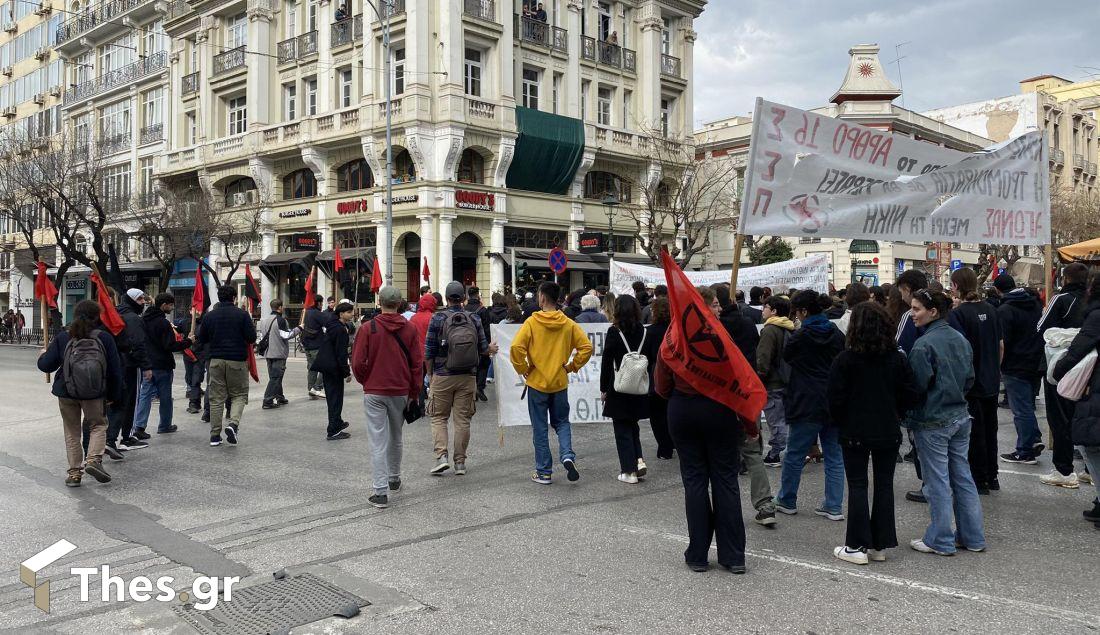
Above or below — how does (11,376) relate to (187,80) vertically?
below

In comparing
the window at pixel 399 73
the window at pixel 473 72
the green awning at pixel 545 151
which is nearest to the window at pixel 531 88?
the green awning at pixel 545 151

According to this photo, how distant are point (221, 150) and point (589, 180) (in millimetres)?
16566

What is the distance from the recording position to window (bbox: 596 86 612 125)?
35.8 m

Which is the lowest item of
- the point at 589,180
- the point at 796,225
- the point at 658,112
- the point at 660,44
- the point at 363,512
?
the point at 363,512

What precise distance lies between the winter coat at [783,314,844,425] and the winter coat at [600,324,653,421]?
1.47m

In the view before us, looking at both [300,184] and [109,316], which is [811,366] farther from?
[300,184]

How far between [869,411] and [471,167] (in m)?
27.8

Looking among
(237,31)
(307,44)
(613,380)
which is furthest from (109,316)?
(237,31)

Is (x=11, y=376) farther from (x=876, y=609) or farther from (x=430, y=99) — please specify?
(x=876, y=609)

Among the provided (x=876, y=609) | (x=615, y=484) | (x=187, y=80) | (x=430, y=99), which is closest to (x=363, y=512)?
(x=615, y=484)

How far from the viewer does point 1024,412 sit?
26.9 ft

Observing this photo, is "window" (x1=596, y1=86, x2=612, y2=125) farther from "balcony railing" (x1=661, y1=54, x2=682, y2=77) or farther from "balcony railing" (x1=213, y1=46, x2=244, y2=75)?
"balcony railing" (x1=213, y1=46, x2=244, y2=75)

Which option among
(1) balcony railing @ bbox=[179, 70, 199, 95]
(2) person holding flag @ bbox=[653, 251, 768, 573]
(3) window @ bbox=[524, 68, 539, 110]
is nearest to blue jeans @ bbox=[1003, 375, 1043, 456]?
(2) person holding flag @ bbox=[653, 251, 768, 573]

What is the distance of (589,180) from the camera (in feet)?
117
